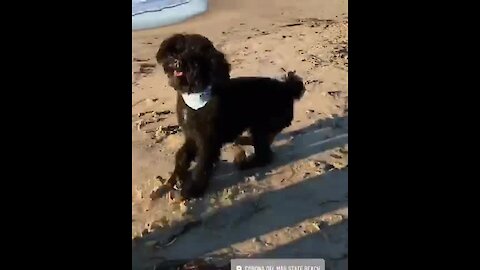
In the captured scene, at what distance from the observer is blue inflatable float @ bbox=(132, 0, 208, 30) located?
1.32 m

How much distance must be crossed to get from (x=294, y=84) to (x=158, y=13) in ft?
1.10

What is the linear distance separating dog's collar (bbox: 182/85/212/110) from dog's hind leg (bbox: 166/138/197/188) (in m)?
0.08

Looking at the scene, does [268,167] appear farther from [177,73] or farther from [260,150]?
[177,73]

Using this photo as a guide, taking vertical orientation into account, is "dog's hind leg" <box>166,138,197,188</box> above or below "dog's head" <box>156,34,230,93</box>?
below

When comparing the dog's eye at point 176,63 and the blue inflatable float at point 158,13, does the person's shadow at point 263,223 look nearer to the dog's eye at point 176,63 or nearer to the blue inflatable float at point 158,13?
the dog's eye at point 176,63

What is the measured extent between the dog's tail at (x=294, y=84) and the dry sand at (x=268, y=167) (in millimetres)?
17

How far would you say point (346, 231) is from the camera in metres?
1.30

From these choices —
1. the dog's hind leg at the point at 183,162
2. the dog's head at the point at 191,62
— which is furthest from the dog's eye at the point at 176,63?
the dog's hind leg at the point at 183,162

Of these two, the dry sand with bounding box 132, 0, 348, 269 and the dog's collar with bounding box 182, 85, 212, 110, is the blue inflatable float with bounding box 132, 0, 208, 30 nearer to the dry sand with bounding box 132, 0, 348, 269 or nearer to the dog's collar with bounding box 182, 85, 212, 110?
the dry sand with bounding box 132, 0, 348, 269

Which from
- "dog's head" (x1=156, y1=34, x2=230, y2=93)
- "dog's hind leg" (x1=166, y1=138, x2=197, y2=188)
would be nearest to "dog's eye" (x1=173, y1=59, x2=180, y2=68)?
"dog's head" (x1=156, y1=34, x2=230, y2=93)

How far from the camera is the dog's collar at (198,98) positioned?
129cm
